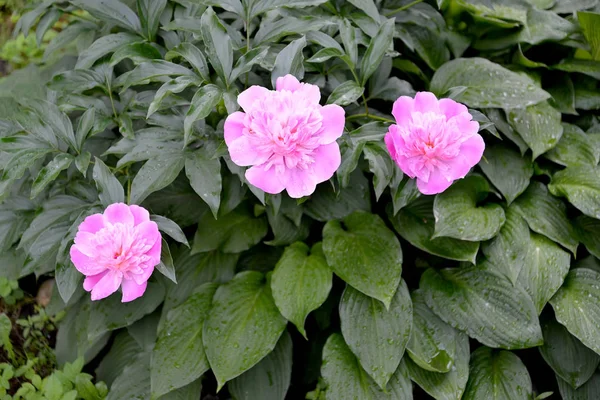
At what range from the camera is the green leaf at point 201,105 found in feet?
4.74

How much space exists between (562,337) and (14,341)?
6.44ft

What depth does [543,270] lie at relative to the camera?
177 cm

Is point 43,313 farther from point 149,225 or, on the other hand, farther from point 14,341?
point 149,225

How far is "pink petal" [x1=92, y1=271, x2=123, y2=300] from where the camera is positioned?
141cm

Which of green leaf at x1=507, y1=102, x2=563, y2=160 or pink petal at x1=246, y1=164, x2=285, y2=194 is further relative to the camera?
green leaf at x1=507, y1=102, x2=563, y2=160

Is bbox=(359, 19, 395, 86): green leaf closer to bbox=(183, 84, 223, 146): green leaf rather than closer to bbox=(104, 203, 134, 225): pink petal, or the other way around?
bbox=(183, 84, 223, 146): green leaf

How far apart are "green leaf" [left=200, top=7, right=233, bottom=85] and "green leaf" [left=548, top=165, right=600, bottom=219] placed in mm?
1137

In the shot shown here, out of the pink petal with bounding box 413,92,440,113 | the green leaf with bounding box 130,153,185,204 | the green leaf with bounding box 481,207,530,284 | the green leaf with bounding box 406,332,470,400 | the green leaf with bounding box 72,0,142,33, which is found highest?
the green leaf with bounding box 72,0,142,33

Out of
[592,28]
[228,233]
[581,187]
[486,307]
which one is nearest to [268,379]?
[228,233]

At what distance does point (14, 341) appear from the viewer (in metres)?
2.20

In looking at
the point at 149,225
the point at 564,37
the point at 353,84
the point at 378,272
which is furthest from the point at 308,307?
the point at 564,37

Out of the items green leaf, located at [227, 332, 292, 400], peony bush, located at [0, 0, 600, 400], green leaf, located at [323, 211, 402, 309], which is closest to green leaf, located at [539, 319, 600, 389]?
peony bush, located at [0, 0, 600, 400]

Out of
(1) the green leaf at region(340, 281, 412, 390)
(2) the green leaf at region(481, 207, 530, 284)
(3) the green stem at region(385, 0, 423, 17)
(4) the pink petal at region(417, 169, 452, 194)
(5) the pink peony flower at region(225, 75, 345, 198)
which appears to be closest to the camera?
(5) the pink peony flower at region(225, 75, 345, 198)

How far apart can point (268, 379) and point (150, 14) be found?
1225mm
